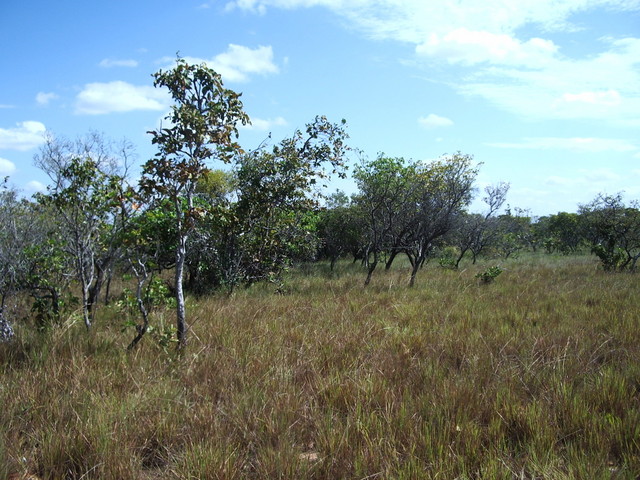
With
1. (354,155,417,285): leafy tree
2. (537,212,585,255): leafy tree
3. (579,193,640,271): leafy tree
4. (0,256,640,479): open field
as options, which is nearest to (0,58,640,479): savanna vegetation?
(0,256,640,479): open field

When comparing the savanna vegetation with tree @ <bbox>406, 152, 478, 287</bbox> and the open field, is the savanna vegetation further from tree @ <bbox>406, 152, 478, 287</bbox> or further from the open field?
tree @ <bbox>406, 152, 478, 287</bbox>

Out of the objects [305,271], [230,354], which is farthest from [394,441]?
[305,271]

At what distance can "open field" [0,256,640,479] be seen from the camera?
253 cm

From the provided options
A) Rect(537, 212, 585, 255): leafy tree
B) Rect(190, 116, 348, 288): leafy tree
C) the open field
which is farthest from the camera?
Rect(537, 212, 585, 255): leafy tree

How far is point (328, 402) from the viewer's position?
131 inches

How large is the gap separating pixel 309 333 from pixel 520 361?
247 cm

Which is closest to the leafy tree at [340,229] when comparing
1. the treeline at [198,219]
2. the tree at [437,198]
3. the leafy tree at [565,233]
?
the treeline at [198,219]

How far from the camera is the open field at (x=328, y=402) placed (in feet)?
8.30

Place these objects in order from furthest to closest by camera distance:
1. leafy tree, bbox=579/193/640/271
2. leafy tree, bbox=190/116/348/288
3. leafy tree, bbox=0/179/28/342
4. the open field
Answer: leafy tree, bbox=579/193/640/271
leafy tree, bbox=190/116/348/288
leafy tree, bbox=0/179/28/342
the open field

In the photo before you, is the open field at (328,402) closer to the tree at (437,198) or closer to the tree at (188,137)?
the tree at (188,137)

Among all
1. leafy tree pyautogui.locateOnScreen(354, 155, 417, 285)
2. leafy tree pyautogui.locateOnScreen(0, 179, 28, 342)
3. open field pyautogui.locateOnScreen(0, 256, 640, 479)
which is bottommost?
open field pyautogui.locateOnScreen(0, 256, 640, 479)

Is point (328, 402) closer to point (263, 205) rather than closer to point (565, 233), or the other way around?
point (263, 205)

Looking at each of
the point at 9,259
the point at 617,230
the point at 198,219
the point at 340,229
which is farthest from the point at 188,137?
the point at 617,230

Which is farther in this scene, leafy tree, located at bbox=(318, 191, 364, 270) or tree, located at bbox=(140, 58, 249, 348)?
leafy tree, located at bbox=(318, 191, 364, 270)
